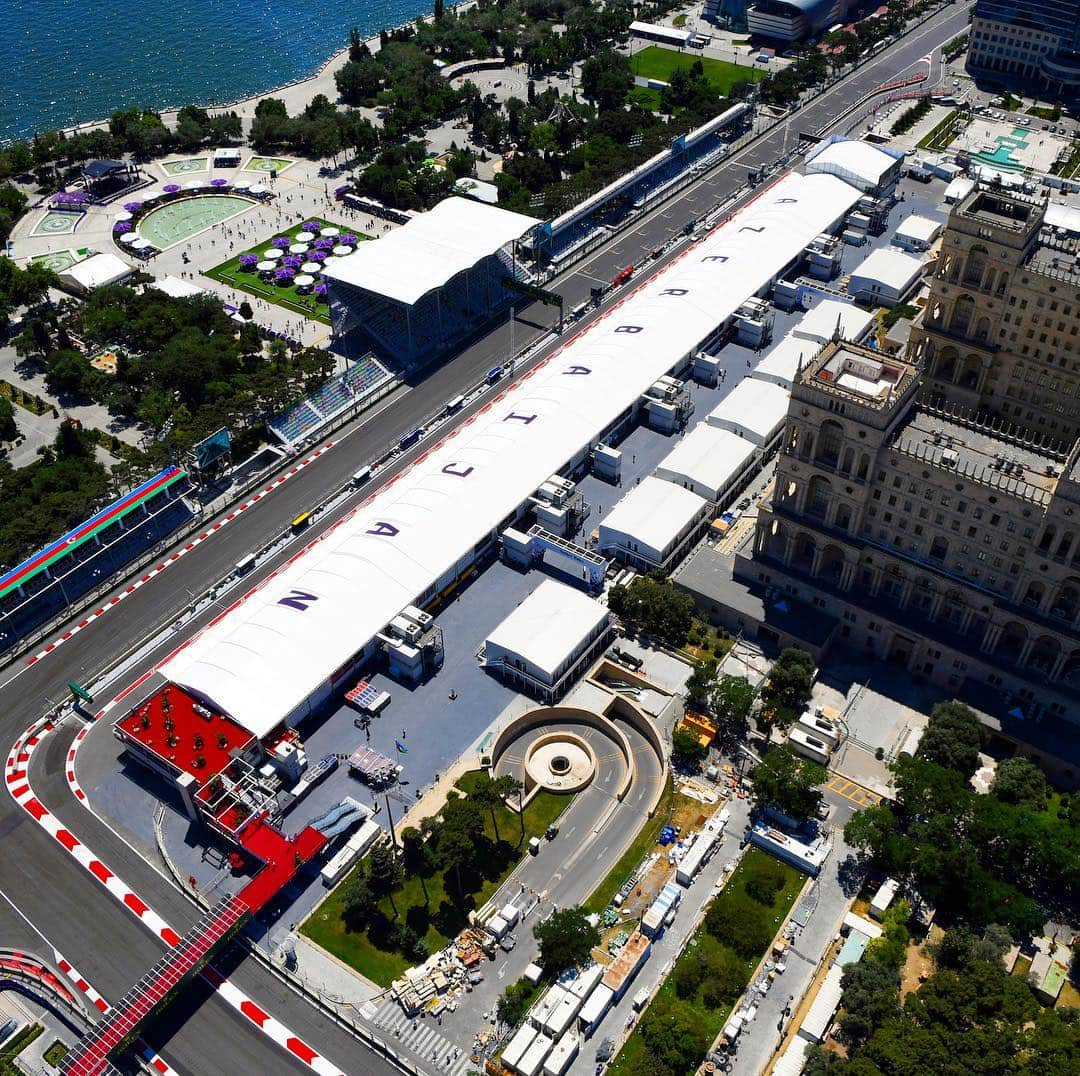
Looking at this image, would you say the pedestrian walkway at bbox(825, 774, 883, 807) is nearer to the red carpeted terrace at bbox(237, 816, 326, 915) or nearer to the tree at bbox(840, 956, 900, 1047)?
the tree at bbox(840, 956, 900, 1047)

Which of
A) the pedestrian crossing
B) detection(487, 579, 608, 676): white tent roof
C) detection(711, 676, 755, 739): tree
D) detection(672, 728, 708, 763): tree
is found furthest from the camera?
detection(487, 579, 608, 676): white tent roof

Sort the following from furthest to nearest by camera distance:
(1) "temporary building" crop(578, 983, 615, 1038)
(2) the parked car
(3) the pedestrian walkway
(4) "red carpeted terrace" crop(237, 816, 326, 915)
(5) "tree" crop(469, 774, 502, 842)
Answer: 1. (2) the parked car
2. (3) the pedestrian walkway
3. (5) "tree" crop(469, 774, 502, 842)
4. (4) "red carpeted terrace" crop(237, 816, 326, 915)
5. (1) "temporary building" crop(578, 983, 615, 1038)

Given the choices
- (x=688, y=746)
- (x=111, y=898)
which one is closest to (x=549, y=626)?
(x=688, y=746)

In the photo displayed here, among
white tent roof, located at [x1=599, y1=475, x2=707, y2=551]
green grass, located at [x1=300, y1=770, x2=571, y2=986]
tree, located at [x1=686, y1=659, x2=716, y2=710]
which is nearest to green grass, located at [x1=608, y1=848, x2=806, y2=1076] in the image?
tree, located at [x1=686, y1=659, x2=716, y2=710]

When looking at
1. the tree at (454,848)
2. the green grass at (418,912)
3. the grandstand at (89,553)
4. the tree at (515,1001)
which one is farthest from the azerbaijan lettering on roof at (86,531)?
the tree at (515,1001)

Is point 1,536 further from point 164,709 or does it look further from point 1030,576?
point 1030,576

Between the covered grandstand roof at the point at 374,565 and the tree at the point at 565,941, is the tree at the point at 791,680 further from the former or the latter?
the covered grandstand roof at the point at 374,565

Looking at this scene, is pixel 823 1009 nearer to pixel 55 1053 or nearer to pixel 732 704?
pixel 732 704
